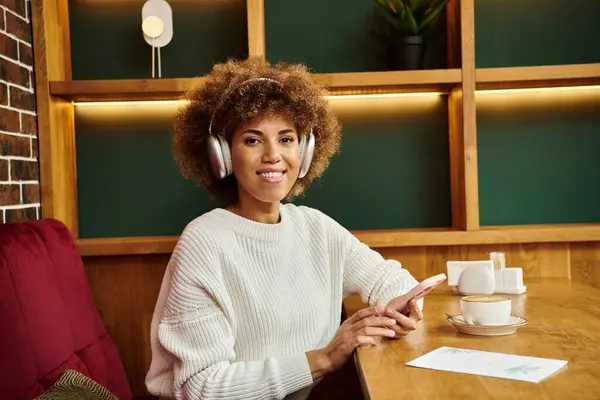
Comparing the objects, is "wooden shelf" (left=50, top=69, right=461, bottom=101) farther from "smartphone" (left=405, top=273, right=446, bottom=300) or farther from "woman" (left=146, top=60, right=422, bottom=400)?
"smartphone" (left=405, top=273, right=446, bottom=300)

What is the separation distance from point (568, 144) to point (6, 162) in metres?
2.03

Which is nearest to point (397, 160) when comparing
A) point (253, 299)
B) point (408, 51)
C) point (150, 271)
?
point (408, 51)

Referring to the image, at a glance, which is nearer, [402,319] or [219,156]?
[402,319]

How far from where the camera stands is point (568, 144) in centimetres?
277

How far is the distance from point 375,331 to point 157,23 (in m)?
1.55

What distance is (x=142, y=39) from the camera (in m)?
2.76

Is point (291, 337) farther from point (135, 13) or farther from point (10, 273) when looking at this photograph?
point (135, 13)

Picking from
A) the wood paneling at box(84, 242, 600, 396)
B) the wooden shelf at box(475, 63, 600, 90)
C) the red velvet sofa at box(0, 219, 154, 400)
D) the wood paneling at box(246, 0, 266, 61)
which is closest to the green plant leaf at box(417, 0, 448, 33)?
the wooden shelf at box(475, 63, 600, 90)

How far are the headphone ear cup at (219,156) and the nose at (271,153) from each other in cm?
11

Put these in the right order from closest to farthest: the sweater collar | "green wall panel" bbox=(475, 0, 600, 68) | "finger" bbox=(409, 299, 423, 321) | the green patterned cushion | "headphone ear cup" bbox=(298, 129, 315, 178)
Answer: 1. the green patterned cushion
2. "finger" bbox=(409, 299, 423, 321)
3. the sweater collar
4. "headphone ear cup" bbox=(298, 129, 315, 178)
5. "green wall panel" bbox=(475, 0, 600, 68)

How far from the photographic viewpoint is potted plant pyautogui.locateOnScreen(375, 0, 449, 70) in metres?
2.56

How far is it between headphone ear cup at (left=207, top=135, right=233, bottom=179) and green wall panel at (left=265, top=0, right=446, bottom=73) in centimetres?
100

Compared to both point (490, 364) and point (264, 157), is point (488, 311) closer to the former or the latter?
point (490, 364)

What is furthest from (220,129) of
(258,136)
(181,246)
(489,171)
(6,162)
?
(489,171)
